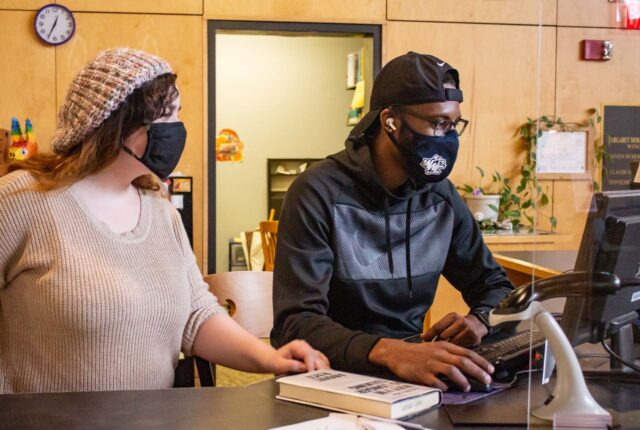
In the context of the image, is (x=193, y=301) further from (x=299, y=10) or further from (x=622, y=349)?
(x=299, y=10)

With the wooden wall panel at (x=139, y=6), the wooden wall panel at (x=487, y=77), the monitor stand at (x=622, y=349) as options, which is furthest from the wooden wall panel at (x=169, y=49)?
the monitor stand at (x=622, y=349)

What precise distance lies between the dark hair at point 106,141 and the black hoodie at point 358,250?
417 mm

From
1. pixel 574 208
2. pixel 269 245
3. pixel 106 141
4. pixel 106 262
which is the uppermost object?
pixel 106 141

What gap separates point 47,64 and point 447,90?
11.6ft

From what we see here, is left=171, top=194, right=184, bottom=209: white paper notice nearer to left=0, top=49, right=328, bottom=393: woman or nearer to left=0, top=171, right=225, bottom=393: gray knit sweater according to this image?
left=0, top=49, right=328, bottom=393: woman

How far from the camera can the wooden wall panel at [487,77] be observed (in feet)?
17.1

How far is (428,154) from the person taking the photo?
6.51 feet

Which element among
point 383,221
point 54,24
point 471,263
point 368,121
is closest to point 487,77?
point 54,24

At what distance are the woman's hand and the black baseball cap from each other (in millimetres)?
698

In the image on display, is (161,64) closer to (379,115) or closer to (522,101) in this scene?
(379,115)

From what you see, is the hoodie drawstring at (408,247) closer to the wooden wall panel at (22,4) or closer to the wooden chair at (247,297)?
the wooden chair at (247,297)

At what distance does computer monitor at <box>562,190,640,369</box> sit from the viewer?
1006mm

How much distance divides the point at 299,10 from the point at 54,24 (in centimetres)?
149

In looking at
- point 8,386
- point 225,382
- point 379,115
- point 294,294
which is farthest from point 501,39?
point 8,386
